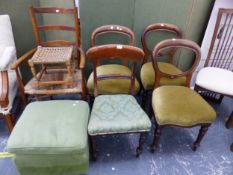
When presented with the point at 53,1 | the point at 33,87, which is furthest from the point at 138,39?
the point at 33,87

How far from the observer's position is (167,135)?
169 centimetres

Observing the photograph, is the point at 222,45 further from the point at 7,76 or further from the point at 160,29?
the point at 7,76

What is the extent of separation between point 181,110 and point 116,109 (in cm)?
46

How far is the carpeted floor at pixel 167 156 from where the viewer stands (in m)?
1.38

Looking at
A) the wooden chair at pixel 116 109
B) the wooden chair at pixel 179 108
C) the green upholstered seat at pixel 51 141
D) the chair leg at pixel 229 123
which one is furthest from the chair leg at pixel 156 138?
the chair leg at pixel 229 123

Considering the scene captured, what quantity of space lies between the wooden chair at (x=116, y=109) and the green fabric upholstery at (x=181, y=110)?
5.1 inches

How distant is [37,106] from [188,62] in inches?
63.8

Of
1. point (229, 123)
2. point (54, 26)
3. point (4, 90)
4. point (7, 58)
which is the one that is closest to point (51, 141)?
point (4, 90)

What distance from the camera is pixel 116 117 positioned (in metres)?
1.25

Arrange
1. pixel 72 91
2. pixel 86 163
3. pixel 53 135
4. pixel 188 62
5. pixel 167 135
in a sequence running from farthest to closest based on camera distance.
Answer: pixel 188 62, pixel 167 135, pixel 72 91, pixel 86 163, pixel 53 135

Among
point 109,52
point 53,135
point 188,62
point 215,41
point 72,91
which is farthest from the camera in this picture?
point 188,62

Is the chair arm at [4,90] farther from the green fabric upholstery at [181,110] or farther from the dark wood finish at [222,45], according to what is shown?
the dark wood finish at [222,45]

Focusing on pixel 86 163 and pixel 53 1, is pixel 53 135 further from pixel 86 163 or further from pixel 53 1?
pixel 53 1

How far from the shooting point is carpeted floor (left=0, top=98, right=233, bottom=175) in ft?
4.51
